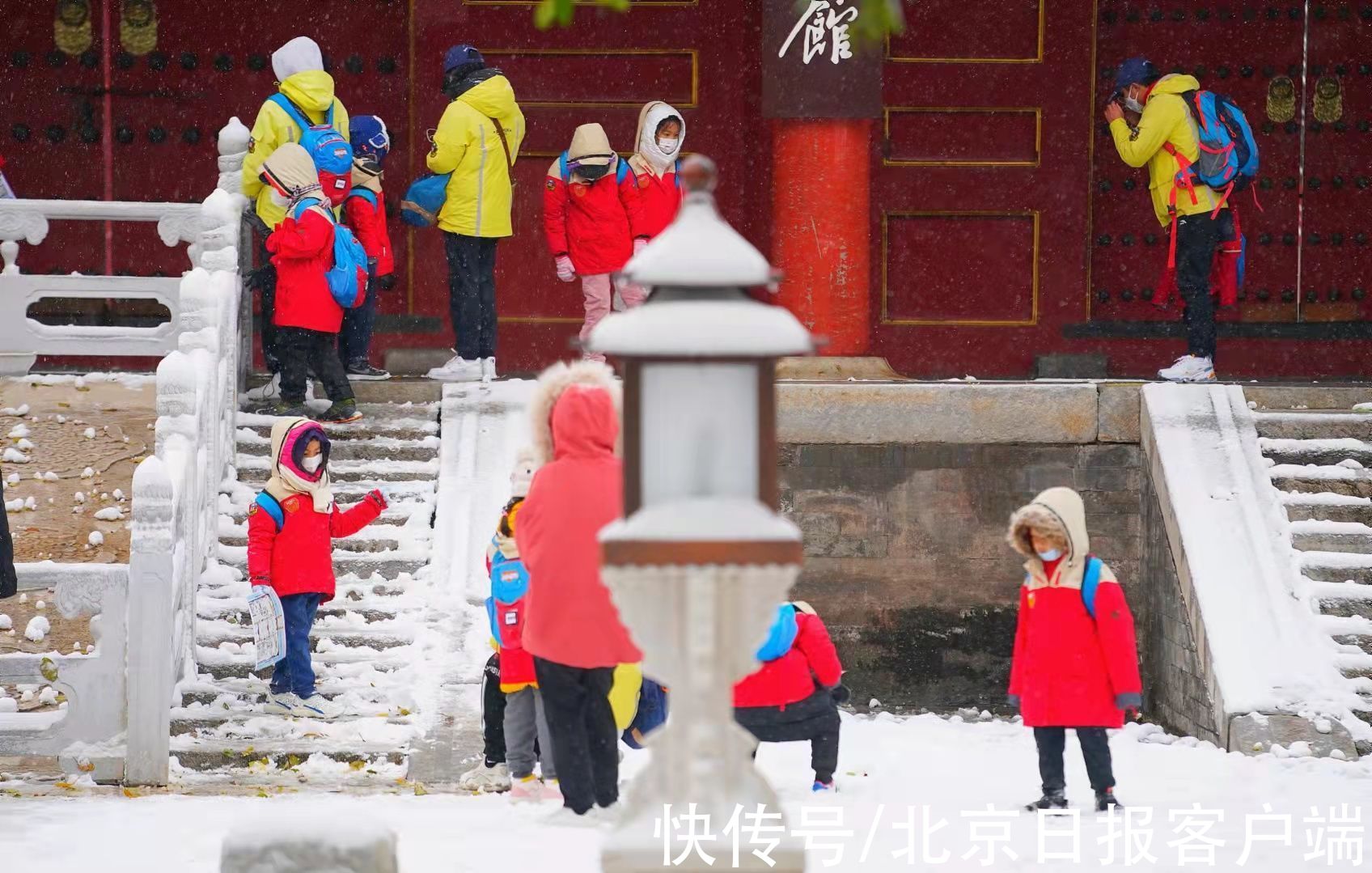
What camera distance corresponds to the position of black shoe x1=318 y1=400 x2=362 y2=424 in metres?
10.4

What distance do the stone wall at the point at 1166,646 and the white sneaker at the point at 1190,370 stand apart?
0.98 metres

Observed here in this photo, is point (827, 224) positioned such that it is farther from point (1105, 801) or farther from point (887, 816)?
point (887, 816)

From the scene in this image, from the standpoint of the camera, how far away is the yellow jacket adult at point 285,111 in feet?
34.2

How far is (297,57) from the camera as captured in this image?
10.5 metres

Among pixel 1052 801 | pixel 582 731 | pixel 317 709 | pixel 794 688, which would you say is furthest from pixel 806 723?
pixel 317 709

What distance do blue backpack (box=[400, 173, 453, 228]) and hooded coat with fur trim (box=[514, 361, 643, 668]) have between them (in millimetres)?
5354

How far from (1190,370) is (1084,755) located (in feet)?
15.9

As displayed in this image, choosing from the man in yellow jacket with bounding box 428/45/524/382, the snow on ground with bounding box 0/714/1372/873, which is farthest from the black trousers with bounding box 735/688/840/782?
the man in yellow jacket with bounding box 428/45/524/382

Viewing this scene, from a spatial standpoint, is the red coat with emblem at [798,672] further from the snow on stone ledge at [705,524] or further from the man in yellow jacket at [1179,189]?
the man in yellow jacket at [1179,189]

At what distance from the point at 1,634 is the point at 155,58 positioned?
465 centimetres

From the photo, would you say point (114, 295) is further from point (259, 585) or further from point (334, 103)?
point (259, 585)

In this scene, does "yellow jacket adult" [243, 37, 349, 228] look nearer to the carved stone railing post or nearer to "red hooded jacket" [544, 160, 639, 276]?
Answer: "red hooded jacket" [544, 160, 639, 276]

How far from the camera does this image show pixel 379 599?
9.09 meters

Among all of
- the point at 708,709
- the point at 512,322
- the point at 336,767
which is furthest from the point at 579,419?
the point at 512,322
